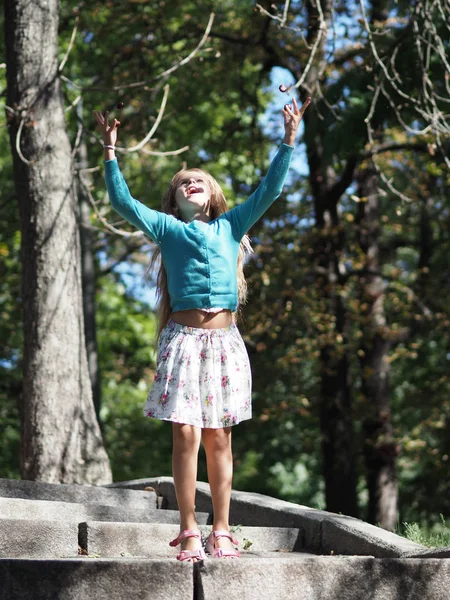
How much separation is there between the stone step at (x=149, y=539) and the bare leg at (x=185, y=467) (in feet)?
1.60

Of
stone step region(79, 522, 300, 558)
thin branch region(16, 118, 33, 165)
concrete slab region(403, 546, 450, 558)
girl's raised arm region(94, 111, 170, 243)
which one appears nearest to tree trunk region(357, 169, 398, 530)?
thin branch region(16, 118, 33, 165)

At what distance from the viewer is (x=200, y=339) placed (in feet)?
15.4

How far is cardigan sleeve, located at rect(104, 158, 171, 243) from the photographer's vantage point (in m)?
4.71

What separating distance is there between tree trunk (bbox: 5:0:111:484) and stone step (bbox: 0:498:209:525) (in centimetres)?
171

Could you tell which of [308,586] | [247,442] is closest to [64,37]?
[247,442]

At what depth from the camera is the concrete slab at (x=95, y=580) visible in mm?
3699

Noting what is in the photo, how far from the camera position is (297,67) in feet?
47.3

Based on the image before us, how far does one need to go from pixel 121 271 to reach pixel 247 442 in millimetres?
4426

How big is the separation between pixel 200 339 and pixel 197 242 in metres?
0.48

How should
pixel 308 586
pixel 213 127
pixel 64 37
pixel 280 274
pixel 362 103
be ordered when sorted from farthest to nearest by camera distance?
pixel 213 127 → pixel 64 37 → pixel 280 274 → pixel 362 103 → pixel 308 586

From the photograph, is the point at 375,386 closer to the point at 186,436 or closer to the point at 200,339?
the point at 200,339

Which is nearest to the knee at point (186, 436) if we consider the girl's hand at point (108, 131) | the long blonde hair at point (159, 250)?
the long blonde hair at point (159, 250)

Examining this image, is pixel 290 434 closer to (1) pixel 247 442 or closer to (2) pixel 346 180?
(1) pixel 247 442

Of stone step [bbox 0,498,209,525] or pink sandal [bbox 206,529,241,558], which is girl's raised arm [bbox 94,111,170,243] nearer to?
pink sandal [bbox 206,529,241,558]
